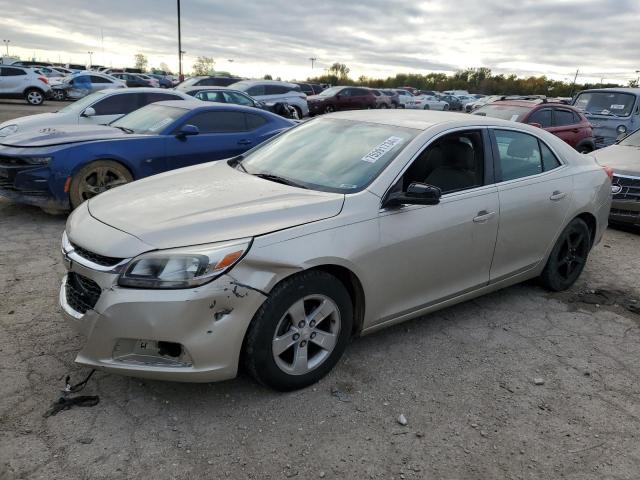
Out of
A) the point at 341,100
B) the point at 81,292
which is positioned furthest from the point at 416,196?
the point at 341,100

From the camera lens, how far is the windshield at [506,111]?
1029 centimetres

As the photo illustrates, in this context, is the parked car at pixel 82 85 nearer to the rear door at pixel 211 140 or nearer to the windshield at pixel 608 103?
the rear door at pixel 211 140

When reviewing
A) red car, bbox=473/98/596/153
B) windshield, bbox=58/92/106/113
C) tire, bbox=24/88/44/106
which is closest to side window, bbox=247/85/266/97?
red car, bbox=473/98/596/153

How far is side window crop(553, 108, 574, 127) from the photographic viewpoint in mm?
10875

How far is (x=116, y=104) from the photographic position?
891 centimetres

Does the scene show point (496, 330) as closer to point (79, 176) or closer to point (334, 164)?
point (334, 164)

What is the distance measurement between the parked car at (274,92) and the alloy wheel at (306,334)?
689 inches

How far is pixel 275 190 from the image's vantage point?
3.33m

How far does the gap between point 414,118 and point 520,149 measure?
972mm

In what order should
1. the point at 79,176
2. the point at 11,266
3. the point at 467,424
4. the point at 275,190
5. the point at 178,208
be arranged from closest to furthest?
the point at 467,424, the point at 178,208, the point at 275,190, the point at 11,266, the point at 79,176

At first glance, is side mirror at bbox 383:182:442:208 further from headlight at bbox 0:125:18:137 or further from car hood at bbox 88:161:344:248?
headlight at bbox 0:125:18:137

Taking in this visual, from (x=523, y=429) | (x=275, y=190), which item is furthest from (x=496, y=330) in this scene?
(x=275, y=190)

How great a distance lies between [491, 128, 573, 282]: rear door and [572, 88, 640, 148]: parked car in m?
9.59

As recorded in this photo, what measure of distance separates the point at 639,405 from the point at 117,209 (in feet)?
10.9
